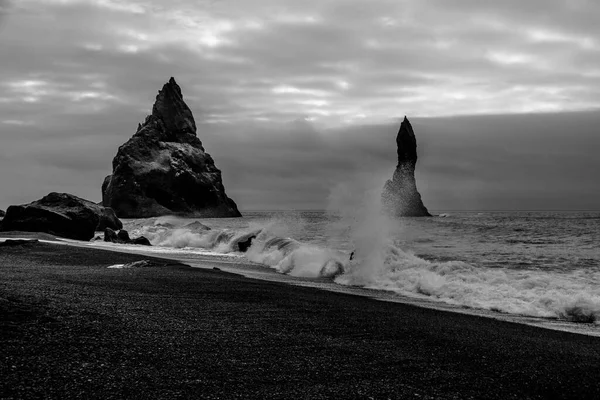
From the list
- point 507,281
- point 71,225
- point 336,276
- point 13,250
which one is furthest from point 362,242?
point 71,225

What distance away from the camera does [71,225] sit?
29.2 m

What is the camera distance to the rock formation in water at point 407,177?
126 metres

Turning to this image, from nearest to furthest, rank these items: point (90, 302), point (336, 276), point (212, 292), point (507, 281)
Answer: point (90, 302) → point (212, 292) → point (507, 281) → point (336, 276)

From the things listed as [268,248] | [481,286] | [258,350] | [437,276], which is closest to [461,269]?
[437,276]

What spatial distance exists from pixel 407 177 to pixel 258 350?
12856 cm

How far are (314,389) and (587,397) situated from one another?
2355 millimetres

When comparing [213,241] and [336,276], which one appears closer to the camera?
[336,276]

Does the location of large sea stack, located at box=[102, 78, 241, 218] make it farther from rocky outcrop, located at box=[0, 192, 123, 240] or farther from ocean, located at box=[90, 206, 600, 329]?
ocean, located at box=[90, 206, 600, 329]

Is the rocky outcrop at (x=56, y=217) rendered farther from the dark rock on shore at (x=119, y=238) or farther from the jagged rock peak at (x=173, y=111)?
the jagged rock peak at (x=173, y=111)

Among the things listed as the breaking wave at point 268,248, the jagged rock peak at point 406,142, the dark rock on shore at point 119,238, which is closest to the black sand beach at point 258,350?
the breaking wave at point 268,248

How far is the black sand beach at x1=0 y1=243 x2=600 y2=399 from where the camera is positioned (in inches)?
155

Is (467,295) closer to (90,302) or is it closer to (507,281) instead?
(507,281)

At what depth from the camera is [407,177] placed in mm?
130625

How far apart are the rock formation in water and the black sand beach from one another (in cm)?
11842
